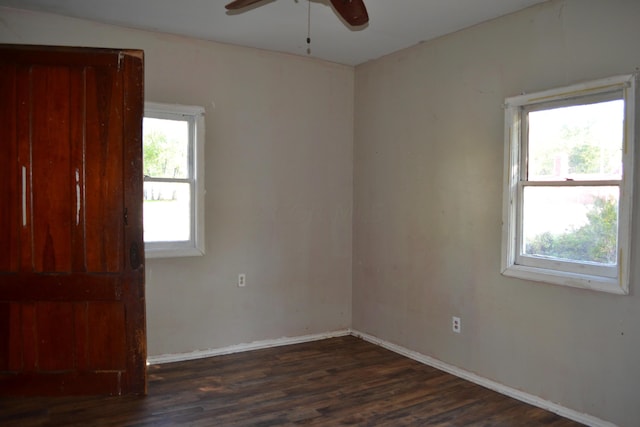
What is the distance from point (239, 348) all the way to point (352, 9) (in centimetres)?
294

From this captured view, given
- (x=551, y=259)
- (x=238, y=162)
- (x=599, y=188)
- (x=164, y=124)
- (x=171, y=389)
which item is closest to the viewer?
(x=599, y=188)

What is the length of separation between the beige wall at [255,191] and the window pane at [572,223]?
76.0 inches

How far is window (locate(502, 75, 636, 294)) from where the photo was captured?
265 cm

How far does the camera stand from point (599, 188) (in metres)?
2.80

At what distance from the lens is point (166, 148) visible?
3797mm

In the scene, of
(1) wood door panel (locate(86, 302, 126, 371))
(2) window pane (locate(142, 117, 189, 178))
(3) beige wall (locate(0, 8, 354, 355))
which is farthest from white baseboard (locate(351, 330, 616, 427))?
(2) window pane (locate(142, 117, 189, 178))

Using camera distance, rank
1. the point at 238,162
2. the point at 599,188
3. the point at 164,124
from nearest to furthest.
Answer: the point at 599,188
the point at 164,124
the point at 238,162

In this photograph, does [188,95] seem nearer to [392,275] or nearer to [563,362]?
[392,275]

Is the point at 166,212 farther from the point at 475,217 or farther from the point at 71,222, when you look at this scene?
the point at 475,217

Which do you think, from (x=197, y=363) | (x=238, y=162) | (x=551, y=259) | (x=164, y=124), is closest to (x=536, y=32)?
(x=551, y=259)

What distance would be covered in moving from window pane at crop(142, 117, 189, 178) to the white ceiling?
0.73m

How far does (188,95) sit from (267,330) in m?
2.16

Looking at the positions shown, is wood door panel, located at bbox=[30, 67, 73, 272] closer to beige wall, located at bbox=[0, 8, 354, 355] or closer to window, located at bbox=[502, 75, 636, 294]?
beige wall, located at bbox=[0, 8, 354, 355]

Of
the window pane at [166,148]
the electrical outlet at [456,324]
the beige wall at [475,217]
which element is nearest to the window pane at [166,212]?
the window pane at [166,148]
